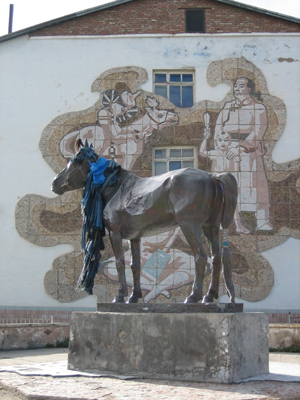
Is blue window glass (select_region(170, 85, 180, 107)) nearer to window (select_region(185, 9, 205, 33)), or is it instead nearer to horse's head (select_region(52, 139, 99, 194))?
window (select_region(185, 9, 205, 33))

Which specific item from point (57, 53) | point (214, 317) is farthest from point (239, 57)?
point (214, 317)

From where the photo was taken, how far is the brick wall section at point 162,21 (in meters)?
14.1

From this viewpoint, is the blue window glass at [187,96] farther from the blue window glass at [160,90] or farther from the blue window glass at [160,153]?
the blue window glass at [160,153]

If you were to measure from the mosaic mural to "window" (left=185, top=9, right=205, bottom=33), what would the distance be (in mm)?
1337

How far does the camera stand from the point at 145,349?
16.8 ft

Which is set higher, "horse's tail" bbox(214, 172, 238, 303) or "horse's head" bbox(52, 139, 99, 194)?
"horse's head" bbox(52, 139, 99, 194)

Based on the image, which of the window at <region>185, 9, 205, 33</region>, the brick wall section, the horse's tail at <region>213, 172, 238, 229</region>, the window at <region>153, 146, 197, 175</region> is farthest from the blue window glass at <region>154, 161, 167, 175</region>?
the horse's tail at <region>213, 172, 238, 229</region>

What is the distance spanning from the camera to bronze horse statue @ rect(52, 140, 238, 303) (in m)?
5.38

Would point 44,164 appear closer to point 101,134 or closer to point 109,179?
point 101,134

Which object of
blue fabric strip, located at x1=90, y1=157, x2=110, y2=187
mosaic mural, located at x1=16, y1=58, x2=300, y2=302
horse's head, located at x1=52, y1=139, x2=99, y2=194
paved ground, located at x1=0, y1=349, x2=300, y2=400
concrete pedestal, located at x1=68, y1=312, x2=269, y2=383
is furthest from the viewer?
mosaic mural, located at x1=16, y1=58, x2=300, y2=302

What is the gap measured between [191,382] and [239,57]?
11.0 m

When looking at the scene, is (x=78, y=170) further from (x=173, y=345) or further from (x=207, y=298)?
(x=173, y=345)

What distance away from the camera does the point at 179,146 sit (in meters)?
13.7

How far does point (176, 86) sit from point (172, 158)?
213 cm
